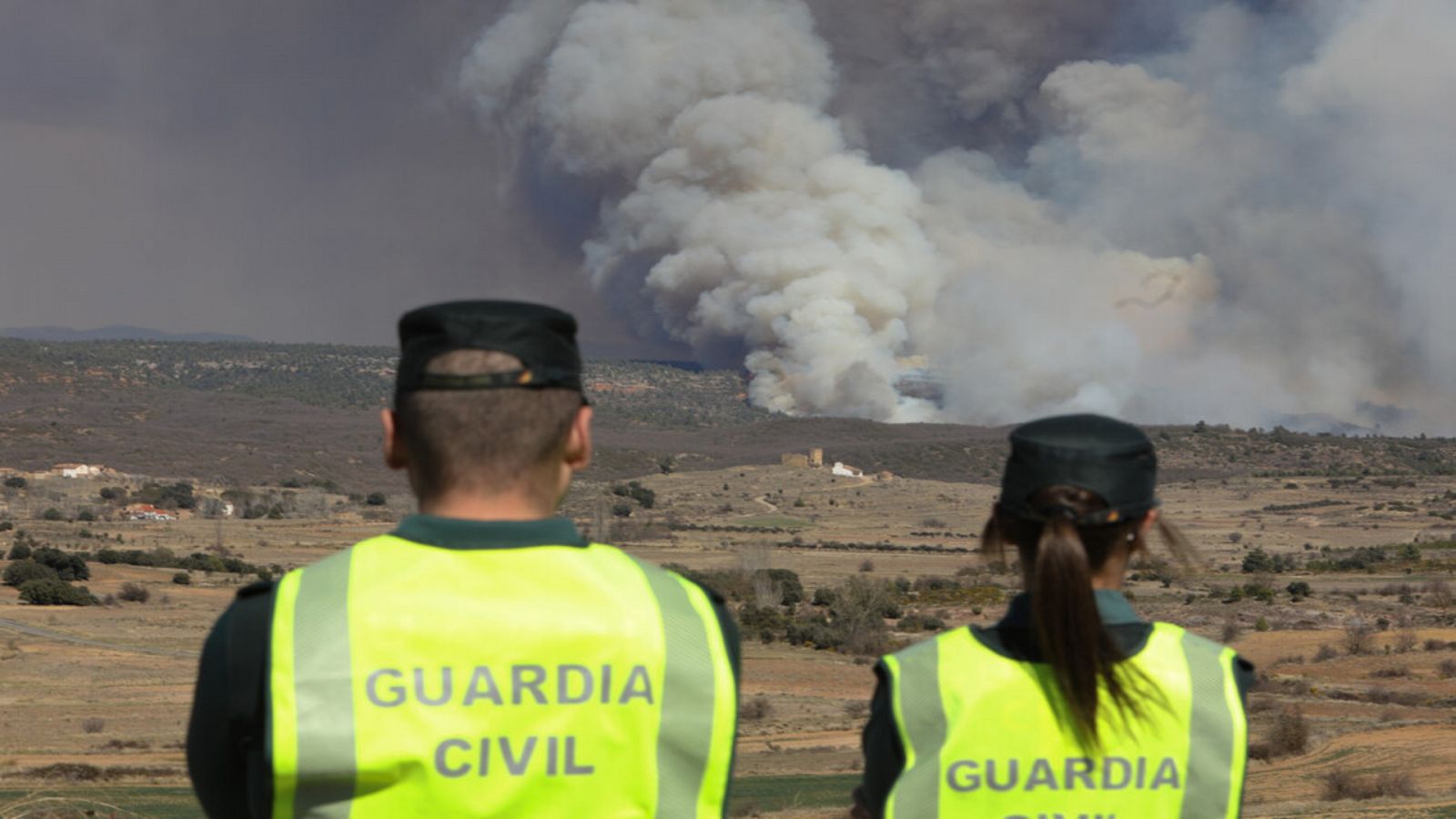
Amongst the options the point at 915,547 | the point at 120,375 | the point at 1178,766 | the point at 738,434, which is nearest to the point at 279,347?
the point at 120,375

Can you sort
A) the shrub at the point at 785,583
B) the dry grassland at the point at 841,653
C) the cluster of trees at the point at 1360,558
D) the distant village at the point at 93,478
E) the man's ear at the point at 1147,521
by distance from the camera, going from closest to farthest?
the man's ear at the point at 1147,521 → the dry grassland at the point at 841,653 → the shrub at the point at 785,583 → the cluster of trees at the point at 1360,558 → the distant village at the point at 93,478

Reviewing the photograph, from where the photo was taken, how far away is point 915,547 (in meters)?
55.2

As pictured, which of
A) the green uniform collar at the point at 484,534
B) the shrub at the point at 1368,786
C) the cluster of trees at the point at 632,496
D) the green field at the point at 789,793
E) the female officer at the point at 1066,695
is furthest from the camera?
the cluster of trees at the point at 632,496

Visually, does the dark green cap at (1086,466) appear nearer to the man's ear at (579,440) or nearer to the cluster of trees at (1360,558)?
→ the man's ear at (579,440)

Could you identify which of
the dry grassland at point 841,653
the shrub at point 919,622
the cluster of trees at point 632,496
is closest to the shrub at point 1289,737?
the dry grassland at point 841,653

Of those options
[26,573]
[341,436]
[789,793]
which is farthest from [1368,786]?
[341,436]

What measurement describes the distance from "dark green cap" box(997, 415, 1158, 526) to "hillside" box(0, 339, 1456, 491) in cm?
7805

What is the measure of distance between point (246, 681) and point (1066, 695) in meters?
1.28

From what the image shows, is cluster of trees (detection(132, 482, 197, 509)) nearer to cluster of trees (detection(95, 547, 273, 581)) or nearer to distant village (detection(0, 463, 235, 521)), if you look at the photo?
distant village (detection(0, 463, 235, 521))

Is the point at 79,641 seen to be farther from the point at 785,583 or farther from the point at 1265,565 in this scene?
the point at 1265,565

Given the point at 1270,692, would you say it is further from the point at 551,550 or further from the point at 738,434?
the point at 738,434

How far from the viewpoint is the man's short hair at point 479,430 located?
246 centimetres

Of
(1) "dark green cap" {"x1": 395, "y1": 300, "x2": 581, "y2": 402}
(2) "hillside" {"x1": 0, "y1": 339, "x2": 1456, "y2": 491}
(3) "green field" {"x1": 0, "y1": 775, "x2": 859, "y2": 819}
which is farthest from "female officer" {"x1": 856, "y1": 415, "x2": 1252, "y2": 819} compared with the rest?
(2) "hillside" {"x1": 0, "y1": 339, "x2": 1456, "y2": 491}

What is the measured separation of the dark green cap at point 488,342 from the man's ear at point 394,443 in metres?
0.06
